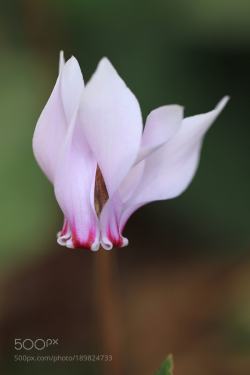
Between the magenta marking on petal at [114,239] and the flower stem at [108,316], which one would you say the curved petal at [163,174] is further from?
the flower stem at [108,316]

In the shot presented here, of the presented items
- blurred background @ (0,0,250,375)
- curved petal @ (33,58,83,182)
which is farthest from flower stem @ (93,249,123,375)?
curved petal @ (33,58,83,182)

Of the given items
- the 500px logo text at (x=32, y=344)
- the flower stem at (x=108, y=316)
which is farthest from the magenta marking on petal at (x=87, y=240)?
the 500px logo text at (x=32, y=344)

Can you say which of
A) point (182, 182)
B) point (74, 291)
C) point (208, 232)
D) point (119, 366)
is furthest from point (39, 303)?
point (182, 182)

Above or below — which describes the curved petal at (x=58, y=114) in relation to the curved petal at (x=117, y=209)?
above

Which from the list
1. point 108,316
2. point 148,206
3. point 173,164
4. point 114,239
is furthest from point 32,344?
point 173,164

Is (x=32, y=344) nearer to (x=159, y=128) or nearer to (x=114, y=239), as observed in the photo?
(x=114, y=239)

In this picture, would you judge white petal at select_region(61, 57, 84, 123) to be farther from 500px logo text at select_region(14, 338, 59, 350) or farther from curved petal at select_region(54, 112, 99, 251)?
500px logo text at select_region(14, 338, 59, 350)
